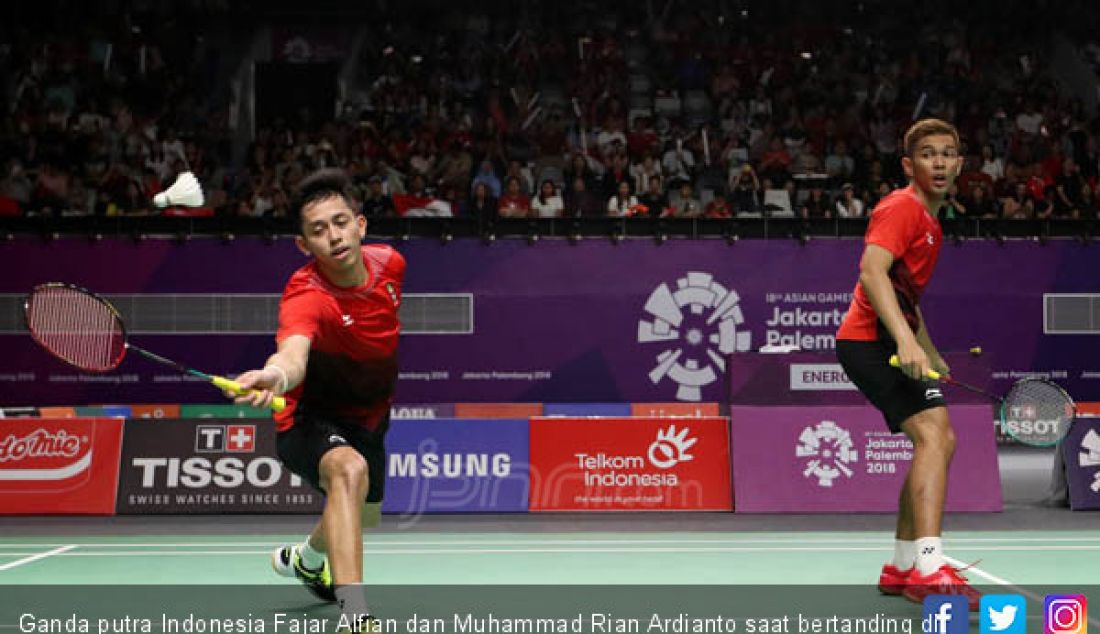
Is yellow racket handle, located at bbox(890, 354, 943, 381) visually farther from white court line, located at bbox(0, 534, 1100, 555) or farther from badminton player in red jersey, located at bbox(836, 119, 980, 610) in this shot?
white court line, located at bbox(0, 534, 1100, 555)

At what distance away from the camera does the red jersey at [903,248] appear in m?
5.59

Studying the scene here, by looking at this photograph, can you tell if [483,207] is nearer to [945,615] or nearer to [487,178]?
[487,178]

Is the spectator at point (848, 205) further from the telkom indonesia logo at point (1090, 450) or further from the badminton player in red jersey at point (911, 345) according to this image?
the badminton player in red jersey at point (911, 345)

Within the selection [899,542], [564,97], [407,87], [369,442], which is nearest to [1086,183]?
[564,97]

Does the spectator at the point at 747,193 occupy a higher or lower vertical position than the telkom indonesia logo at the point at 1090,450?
higher

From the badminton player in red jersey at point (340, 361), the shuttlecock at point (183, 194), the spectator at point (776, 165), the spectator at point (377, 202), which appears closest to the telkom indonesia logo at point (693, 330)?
the spectator at point (776, 165)

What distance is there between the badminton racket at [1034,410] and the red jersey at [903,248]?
2.09 feet

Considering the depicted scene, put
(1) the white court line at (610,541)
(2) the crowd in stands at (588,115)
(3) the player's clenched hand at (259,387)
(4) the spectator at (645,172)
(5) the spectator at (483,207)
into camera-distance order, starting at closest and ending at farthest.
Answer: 1. (3) the player's clenched hand at (259,387)
2. (1) the white court line at (610,541)
3. (5) the spectator at (483,207)
4. (2) the crowd in stands at (588,115)
5. (4) the spectator at (645,172)

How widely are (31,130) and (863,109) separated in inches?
449

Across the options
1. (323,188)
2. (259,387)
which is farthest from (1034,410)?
(259,387)

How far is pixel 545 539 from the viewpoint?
8.49m

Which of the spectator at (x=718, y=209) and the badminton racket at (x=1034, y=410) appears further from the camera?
the spectator at (x=718, y=209)

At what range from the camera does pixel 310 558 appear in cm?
573

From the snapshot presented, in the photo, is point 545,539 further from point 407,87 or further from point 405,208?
point 407,87
